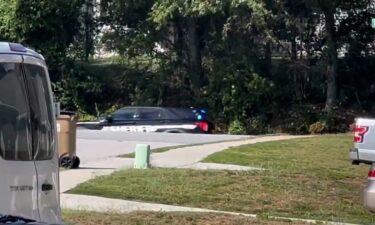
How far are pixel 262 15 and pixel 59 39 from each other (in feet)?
36.8

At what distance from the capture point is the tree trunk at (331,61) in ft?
125

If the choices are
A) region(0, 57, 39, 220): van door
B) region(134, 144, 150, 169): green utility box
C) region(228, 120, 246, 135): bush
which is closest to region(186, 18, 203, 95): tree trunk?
region(228, 120, 246, 135): bush

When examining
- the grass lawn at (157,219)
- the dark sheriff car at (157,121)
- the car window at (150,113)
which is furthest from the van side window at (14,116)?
the car window at (150,113)

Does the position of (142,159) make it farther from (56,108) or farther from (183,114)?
(183,114)

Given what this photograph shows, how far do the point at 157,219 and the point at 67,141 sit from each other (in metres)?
7.06

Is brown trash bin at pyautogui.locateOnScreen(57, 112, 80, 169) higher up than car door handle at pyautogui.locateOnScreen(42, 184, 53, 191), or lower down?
lower down

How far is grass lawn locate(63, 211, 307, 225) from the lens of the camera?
36.0 feet

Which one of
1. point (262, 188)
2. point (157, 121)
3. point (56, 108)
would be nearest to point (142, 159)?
point (262, 188)

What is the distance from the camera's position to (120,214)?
38.6ft

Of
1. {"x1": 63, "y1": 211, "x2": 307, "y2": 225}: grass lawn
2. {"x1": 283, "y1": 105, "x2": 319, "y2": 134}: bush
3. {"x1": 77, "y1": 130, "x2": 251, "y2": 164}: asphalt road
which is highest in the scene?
{"x1": 63, "y1": 211, "x2": 307, "y2": 225}: grass lawn

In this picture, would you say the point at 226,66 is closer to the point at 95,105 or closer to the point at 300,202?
the point at 95,105

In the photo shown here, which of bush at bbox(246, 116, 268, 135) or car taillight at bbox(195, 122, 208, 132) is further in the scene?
bush at bbox(246, 116, 268, 135)

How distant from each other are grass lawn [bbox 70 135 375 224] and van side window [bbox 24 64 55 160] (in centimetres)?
565

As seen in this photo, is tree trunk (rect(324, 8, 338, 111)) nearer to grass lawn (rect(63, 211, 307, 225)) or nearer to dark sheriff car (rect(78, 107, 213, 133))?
dark sheriff car (rect(78, 107, 213, 133))
